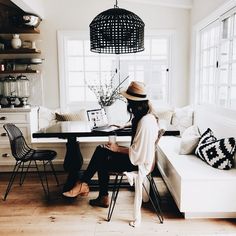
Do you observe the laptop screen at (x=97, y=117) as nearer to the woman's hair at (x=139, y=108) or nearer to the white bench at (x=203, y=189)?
the woman's hair at (x=139, y=108)

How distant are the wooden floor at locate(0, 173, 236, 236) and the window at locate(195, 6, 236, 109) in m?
1.40

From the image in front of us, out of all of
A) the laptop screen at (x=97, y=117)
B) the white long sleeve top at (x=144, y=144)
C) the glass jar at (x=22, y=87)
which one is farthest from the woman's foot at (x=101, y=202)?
the glass jar at (x=22, y=87)

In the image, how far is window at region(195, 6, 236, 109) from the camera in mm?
3203

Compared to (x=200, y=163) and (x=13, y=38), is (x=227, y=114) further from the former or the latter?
(x=13, y=38)

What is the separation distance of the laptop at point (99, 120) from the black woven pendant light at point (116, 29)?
731 millimetres

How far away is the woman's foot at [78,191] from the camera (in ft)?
9.59

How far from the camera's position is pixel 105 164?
9.14ft

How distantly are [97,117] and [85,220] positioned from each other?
3.60 ft

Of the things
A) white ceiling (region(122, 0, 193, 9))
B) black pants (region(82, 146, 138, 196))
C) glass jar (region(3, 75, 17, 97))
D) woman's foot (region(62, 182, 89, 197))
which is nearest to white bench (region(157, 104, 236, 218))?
black pants (region(82, 146, 138, 196))

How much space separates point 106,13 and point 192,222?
2132mm

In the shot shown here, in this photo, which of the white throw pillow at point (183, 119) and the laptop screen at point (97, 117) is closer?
the laptop screen at point (97, 117)

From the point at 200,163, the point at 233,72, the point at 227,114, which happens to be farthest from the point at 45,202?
the point at 233,72

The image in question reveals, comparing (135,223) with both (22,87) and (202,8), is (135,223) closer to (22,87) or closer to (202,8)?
(22,87)

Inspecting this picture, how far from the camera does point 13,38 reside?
432 cm
